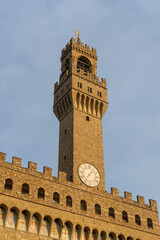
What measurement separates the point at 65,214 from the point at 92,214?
10.3 ft

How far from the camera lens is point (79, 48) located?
50406 mm

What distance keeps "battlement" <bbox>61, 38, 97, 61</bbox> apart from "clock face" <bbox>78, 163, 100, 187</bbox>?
1745cm

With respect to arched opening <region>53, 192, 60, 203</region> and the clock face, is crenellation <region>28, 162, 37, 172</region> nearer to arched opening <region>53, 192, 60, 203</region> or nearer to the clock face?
arched opening <region>53, 192, 60, 203</region>

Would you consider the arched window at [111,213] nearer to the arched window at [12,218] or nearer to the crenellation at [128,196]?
the crenellation at [128,196]

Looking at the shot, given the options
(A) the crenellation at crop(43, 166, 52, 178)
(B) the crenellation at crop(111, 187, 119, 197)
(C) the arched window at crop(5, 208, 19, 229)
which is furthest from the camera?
(B) the crenellation at crop(111, 187, 119, 197)

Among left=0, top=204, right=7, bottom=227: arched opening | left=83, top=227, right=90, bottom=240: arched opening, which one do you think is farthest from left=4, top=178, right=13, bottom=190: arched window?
left=83, top=227, right=90, bottom=240: arched opening

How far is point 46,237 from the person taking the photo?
32.7 metres

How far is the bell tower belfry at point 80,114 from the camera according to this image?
131 feet

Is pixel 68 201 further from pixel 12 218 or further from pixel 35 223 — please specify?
pixel 12 218

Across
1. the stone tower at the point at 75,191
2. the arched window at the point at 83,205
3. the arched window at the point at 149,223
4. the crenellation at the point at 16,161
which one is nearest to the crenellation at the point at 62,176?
the stone tower at the point at 75,191

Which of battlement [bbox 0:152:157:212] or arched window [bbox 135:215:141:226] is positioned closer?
battlement [bbox 0:152:157:212]

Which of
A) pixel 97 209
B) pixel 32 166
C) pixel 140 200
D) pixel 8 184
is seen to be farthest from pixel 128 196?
pixel 8 184

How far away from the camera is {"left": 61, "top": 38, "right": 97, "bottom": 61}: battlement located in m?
50.2

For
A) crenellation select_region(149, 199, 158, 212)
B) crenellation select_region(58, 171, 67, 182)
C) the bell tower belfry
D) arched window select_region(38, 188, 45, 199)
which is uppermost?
the bell tower belfry
